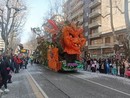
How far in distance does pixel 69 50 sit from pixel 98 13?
5340 centimetres

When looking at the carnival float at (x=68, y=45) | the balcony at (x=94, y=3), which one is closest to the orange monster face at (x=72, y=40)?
the carnival float at (x=68, y=45)

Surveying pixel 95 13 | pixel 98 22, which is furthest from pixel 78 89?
pixel 95 13

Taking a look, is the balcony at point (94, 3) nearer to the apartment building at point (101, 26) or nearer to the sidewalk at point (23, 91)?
the apartment building at point (101, 26)

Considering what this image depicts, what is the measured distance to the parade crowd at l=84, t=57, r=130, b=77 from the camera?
88.9 ft

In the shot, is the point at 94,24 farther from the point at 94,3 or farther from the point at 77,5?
the point at 77,5

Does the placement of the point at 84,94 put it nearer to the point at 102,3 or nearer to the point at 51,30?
the point at 51,30

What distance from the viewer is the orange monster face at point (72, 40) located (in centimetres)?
2991

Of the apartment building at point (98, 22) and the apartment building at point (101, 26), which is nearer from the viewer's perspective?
the apartment building at point (98, 22)

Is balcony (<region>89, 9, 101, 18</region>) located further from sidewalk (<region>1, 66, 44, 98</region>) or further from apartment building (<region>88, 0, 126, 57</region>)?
sidewalk (<region>1, 66, 44, 98</region>)

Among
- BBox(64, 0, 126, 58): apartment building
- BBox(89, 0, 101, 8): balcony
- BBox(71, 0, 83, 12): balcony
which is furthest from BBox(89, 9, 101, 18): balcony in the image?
BBox(71, 0, 83, 12): balcony

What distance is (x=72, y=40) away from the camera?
29953 millimetres

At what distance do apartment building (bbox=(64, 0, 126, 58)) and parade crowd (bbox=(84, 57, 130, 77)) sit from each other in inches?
1113

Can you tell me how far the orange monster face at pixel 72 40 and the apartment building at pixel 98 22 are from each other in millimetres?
33009

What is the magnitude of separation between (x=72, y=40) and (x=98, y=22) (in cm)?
5463
